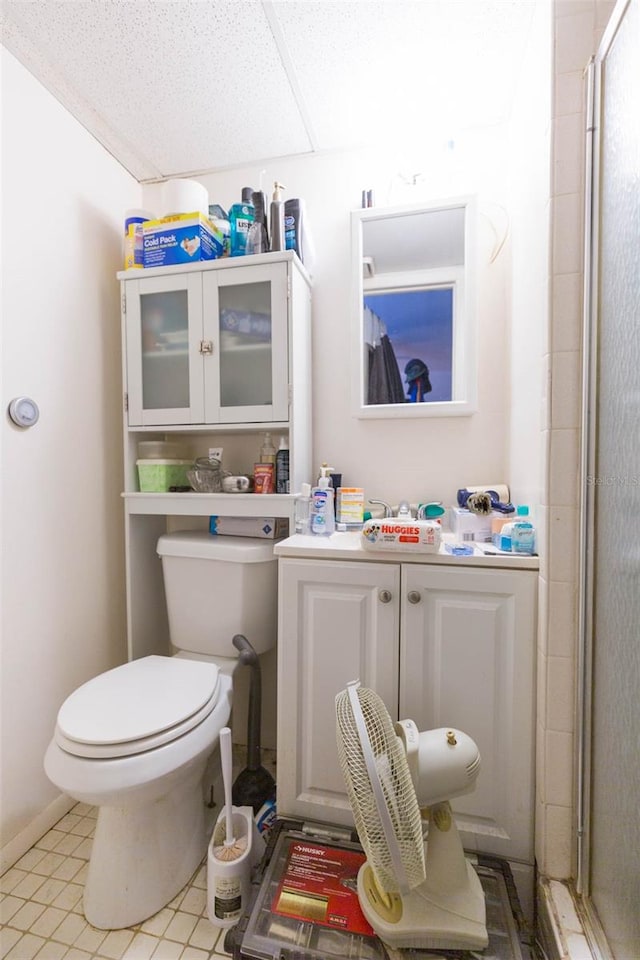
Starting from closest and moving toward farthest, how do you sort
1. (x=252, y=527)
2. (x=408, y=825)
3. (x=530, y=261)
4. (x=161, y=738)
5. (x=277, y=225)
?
(x=408, y=825) → (x=161, y=738) → (x=530, y=261) → (x=277, y=225) → (x=252, y=527)

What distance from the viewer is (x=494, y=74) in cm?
114

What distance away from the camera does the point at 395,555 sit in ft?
3.18

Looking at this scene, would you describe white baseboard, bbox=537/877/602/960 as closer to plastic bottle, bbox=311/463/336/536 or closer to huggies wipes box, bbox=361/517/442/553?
huggies wipes box, bbox=361/517/442/553

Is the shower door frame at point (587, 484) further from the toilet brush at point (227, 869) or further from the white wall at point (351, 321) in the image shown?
the toilet brush at point (227, 869)

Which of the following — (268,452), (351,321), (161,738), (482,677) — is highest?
(351,321)

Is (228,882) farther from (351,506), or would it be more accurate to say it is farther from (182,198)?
(182,198)

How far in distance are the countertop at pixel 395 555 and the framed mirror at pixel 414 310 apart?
484mm

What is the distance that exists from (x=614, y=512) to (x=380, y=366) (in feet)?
2.74

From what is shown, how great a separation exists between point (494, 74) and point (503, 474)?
113 cm

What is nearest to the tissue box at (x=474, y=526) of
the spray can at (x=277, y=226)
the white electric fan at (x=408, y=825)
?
the white electric fan at (x=408, y=825)

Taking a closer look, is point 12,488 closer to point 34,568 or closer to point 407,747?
point 34,568

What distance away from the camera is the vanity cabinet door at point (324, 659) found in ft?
3.22

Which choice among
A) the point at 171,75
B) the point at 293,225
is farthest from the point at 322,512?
the point at 171,75

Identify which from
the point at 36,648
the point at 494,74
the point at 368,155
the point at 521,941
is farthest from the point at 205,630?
the point at 494,74
